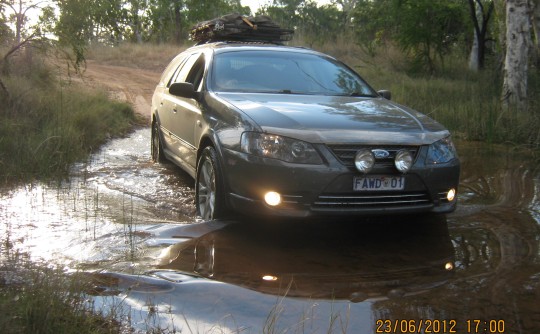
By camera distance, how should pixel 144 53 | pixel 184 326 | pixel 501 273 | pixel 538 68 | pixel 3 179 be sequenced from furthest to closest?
1. pixel 144 53
2. pixel 538 68
3. pixel 3 179
4. pixel 501 273
5. pixel 184 326

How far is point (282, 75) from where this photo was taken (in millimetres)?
6043

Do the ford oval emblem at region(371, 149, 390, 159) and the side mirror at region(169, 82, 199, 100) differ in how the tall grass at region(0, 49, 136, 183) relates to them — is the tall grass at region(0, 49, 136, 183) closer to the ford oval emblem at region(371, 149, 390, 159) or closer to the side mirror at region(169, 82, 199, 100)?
the side mirror at region(169, 82, 199, 100)

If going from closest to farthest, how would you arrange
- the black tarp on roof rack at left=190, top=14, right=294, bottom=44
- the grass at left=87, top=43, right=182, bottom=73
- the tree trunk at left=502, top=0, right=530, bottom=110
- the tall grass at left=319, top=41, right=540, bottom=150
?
the tall grass at left=319, top=41, right=540, bottom=150 → the tree trunk at left=502, top=0, right=530, bottom=110 → the black tarp on roof rack at left=190, top=14, right=294, bottom=44 → the grass at left=87, top=43, right=182, bottom=73

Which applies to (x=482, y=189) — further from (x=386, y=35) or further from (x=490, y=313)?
A: (x=386, y=35)

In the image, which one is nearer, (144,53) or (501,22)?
(501,22)

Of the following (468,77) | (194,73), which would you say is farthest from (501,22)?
(194,73)

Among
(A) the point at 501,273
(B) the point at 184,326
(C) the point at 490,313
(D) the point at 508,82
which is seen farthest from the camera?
(D) the point at 508,82

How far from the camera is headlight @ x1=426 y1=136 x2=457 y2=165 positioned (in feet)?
15.4

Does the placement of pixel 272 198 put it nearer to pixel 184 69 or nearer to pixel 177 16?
pixel 184 69

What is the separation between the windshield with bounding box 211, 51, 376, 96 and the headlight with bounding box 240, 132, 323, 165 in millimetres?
1253

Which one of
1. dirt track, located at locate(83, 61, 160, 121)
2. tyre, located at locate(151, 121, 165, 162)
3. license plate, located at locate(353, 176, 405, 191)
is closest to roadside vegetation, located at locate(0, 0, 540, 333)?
tyre, located at locate(151, 121, 165, 162)

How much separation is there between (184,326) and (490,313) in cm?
168

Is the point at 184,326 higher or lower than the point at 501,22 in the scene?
lower

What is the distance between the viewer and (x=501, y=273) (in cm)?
413
